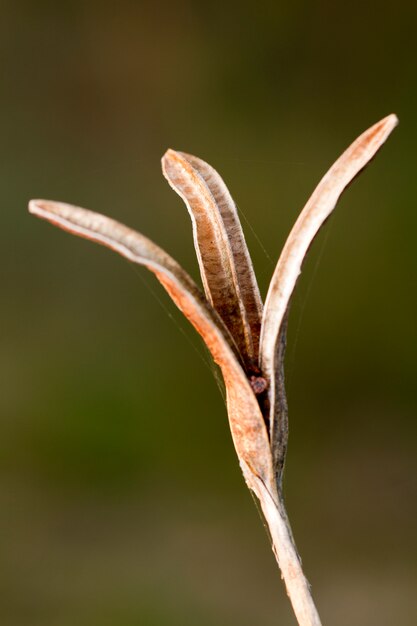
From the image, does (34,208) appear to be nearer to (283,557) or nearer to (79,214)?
(79,214)

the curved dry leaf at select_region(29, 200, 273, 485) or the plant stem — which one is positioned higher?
the curved dry leaf at select_region(29, 200, 273, 485)

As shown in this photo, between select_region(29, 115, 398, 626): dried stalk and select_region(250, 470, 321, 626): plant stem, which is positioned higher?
select_region(29, 115, 398, 626): dried stalk

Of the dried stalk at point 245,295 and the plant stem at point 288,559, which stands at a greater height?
the dried stalk at point 245,295

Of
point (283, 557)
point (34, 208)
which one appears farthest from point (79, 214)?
point (283, 557)
